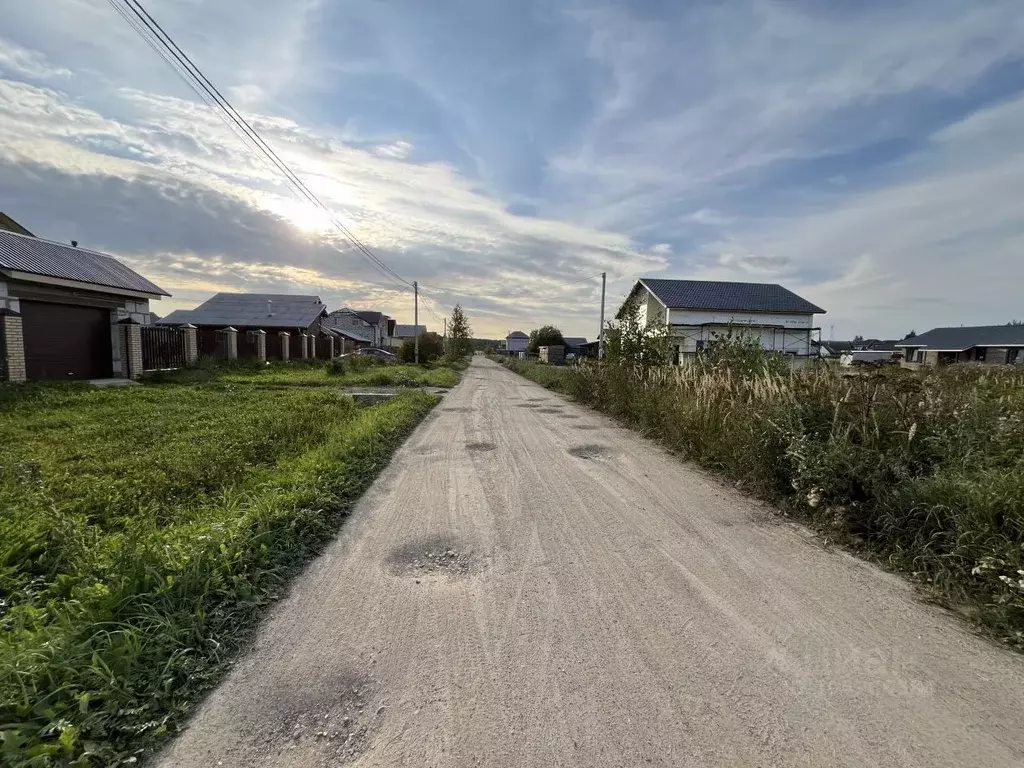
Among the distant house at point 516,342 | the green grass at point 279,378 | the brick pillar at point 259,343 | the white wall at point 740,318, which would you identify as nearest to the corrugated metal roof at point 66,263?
the green grass at point 279,378

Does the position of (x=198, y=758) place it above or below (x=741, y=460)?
below

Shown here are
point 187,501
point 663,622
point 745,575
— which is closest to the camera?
point 663,622

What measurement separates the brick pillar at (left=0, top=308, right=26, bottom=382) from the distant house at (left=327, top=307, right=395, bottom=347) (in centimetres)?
4916

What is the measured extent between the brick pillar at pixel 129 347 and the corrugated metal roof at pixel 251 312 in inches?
648

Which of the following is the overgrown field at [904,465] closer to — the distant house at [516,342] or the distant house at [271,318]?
the distant house at [271,318]

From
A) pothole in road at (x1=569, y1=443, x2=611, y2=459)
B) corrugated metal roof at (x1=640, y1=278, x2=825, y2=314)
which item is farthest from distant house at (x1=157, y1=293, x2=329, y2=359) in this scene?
pothole in road at (x1=569, y1=443, x2=611, y2=459)

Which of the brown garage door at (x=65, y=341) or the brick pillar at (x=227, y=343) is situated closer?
the brown garage door at (x=65, y=341)

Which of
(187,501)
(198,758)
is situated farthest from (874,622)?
(187,501)

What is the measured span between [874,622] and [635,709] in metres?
1.74

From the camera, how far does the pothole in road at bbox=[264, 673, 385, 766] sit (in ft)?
6.07

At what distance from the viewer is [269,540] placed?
3.54 m

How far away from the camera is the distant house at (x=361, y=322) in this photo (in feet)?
210

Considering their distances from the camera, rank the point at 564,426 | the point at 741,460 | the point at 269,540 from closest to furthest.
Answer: the point at 269,540, the point at 741,460, the point at 564,426

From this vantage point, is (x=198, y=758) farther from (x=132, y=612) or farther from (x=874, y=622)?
(x=874, y=622)
